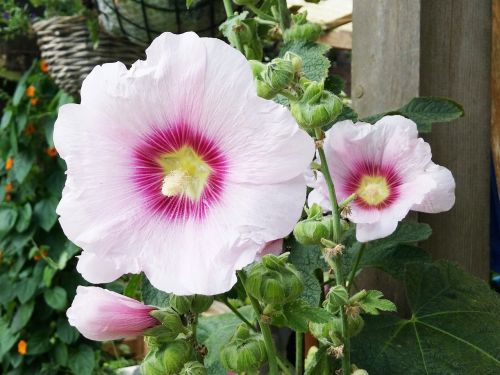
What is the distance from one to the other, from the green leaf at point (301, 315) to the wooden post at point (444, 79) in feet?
1.20

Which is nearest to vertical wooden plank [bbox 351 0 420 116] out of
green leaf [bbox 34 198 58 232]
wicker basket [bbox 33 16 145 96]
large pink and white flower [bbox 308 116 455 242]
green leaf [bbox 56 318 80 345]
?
large pink and white flower [bbox 308 116 455 242]

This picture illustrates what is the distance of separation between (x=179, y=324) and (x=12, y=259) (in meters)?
1.50

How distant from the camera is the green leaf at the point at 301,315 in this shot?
39 centimetres

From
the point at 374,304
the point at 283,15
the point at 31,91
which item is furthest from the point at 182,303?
the point at 31,91

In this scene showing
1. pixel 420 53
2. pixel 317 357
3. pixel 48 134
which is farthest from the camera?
pixel 48 134

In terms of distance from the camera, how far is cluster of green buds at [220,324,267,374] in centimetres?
40

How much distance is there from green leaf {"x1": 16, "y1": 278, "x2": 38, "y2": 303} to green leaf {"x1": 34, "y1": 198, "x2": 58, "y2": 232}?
154 mm

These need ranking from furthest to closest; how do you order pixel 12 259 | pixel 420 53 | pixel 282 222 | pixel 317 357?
pixel 12 259, pixel 420 53, pixel 317 357, pixel 282 222

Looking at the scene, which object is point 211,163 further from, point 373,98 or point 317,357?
point 373,98

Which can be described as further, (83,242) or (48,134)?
(48,134)

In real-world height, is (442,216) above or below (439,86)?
below

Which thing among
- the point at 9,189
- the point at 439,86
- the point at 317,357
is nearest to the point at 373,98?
the point at 439,86

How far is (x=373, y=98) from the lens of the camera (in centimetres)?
75

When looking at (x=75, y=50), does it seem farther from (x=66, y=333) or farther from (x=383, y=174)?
(x=383, y=174)
